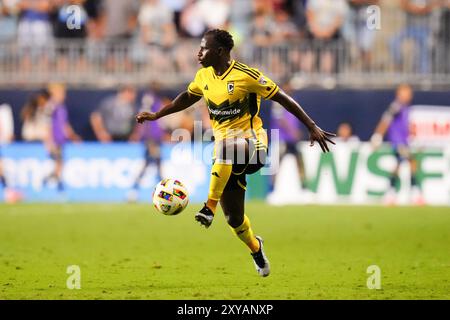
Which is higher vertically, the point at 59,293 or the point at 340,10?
the point at 340,10

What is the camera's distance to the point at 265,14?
2302 cm

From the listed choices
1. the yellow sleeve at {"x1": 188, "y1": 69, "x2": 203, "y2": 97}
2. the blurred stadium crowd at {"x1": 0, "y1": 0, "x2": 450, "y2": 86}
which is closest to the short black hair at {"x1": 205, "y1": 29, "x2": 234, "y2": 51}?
the yellow sleeve at {"x1": 188, "y1": 69, "x2": 203, "y2": 97}

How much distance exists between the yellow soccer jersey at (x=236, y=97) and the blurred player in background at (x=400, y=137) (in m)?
11.5

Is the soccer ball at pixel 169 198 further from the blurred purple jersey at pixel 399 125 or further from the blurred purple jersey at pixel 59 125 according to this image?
the blurred purple jersey at pixel 399 125

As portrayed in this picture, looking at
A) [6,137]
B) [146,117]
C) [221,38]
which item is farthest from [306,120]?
[6,137]

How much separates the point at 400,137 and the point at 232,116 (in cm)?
1179

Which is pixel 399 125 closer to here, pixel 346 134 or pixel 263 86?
pixel 346 134

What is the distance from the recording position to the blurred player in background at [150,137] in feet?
70.5

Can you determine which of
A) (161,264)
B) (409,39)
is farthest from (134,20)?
(161,264)

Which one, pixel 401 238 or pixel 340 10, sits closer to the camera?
pixel 401 238

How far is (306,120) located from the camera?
Answer: 10.0 metres

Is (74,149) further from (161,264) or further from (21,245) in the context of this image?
(161,264)
